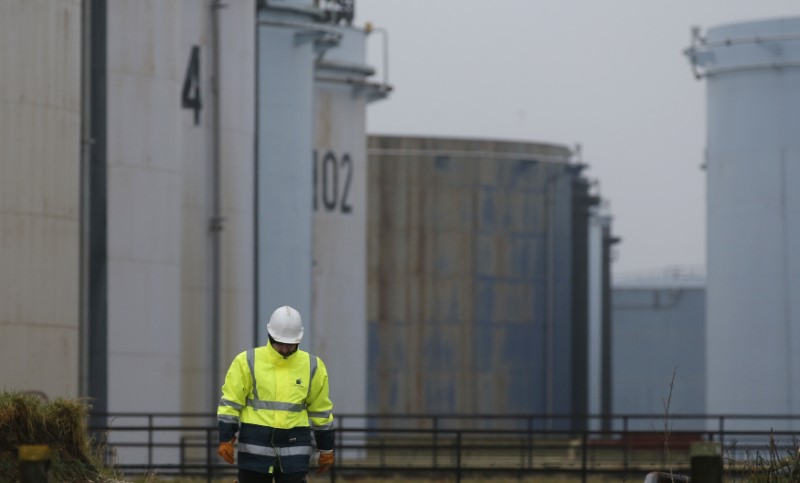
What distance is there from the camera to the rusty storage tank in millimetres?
58000

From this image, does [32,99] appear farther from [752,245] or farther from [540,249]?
[540,249]

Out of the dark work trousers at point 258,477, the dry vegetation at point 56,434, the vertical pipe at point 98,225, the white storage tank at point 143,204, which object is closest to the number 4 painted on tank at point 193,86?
the white storage tank at point 143,204

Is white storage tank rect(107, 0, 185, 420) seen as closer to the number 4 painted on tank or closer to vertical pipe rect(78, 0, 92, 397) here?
vertical pipe rect(78, 0, 92, 397)

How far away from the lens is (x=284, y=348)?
11.6 m

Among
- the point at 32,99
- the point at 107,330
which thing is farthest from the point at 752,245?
the point at 32,99

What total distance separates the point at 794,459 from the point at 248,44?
24345 mm

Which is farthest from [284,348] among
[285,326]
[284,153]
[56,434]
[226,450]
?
[284,153]

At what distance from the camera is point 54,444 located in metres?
14.4

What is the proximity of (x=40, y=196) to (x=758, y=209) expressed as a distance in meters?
24.0

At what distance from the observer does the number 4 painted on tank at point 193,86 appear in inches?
1276

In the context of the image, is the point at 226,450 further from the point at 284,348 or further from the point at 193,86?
the point at 193,86

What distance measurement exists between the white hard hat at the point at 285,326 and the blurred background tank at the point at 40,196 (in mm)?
12559

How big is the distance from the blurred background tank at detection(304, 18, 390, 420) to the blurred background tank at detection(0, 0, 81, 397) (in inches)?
829

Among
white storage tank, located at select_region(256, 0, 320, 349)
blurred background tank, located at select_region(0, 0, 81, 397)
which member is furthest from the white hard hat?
white storage tank, located at select_region(256, 0, 320, 349)
